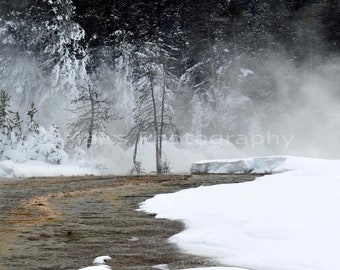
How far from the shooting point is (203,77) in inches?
1921

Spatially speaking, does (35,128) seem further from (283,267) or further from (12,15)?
(283,267)

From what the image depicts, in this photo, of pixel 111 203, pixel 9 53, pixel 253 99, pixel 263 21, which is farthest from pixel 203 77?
pixel 111 203

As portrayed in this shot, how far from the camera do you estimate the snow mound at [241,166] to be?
2461 centimetres

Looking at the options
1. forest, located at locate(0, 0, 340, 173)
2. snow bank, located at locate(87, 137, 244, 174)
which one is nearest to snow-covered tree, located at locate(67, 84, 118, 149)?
forest, located at locate(0, 0, 340, 173)

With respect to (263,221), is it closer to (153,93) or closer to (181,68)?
(153,93)

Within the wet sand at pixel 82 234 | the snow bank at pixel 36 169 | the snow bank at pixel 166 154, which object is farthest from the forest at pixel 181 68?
the wet sand at pixel 82 234

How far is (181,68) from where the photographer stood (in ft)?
163

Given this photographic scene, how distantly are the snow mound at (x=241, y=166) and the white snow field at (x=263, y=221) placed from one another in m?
7.22

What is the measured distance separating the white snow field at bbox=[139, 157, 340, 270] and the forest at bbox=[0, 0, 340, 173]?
23523 millimetres

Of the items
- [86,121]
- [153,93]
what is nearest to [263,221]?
[153,93]

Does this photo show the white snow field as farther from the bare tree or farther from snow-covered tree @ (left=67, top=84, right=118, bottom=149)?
snow-covered tree @ (left=67, top=84, right=118, bottom=149)

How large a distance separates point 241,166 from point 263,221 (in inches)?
651

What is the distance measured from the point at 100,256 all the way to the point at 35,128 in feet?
91.6

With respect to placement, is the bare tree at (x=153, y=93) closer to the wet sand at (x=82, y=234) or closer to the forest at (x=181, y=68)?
the forest at (x=181, y=68)
